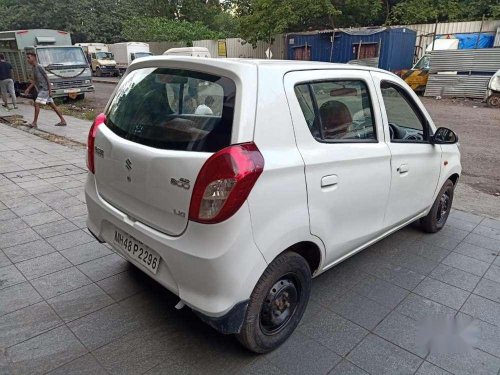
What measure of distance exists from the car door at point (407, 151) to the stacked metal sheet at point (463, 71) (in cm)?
1408

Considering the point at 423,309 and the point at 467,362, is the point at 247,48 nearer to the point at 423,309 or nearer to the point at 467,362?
the point at 423,309

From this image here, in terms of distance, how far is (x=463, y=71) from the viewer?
15.6 m

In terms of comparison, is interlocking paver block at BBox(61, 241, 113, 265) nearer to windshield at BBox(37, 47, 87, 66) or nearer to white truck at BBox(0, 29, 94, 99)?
white truck at BBox(0, 29, 94, 99)

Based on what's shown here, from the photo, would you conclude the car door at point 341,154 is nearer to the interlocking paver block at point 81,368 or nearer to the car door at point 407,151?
the car door at point 407,151

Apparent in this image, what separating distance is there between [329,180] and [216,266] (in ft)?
2.99

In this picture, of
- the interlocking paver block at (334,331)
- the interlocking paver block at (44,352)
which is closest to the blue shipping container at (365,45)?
the interlocking paver block at (334,331)

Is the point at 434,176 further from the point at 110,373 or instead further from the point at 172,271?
the point at 110,373

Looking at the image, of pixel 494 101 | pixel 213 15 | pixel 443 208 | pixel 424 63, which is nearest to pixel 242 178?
pixel 443 208

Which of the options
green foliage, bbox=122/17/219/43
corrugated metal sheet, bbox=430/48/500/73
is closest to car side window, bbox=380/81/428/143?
corrugated metal sheet, bbox=430/48/500/73

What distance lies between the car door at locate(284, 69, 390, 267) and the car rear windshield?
0.42 meters

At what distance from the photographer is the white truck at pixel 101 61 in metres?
31.4

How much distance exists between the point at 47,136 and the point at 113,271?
660cm

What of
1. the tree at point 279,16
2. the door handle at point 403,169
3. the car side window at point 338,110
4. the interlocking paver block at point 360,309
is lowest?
the interlocking paver block at point 360,309

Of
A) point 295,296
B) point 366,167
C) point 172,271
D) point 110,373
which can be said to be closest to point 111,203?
point 172,271
